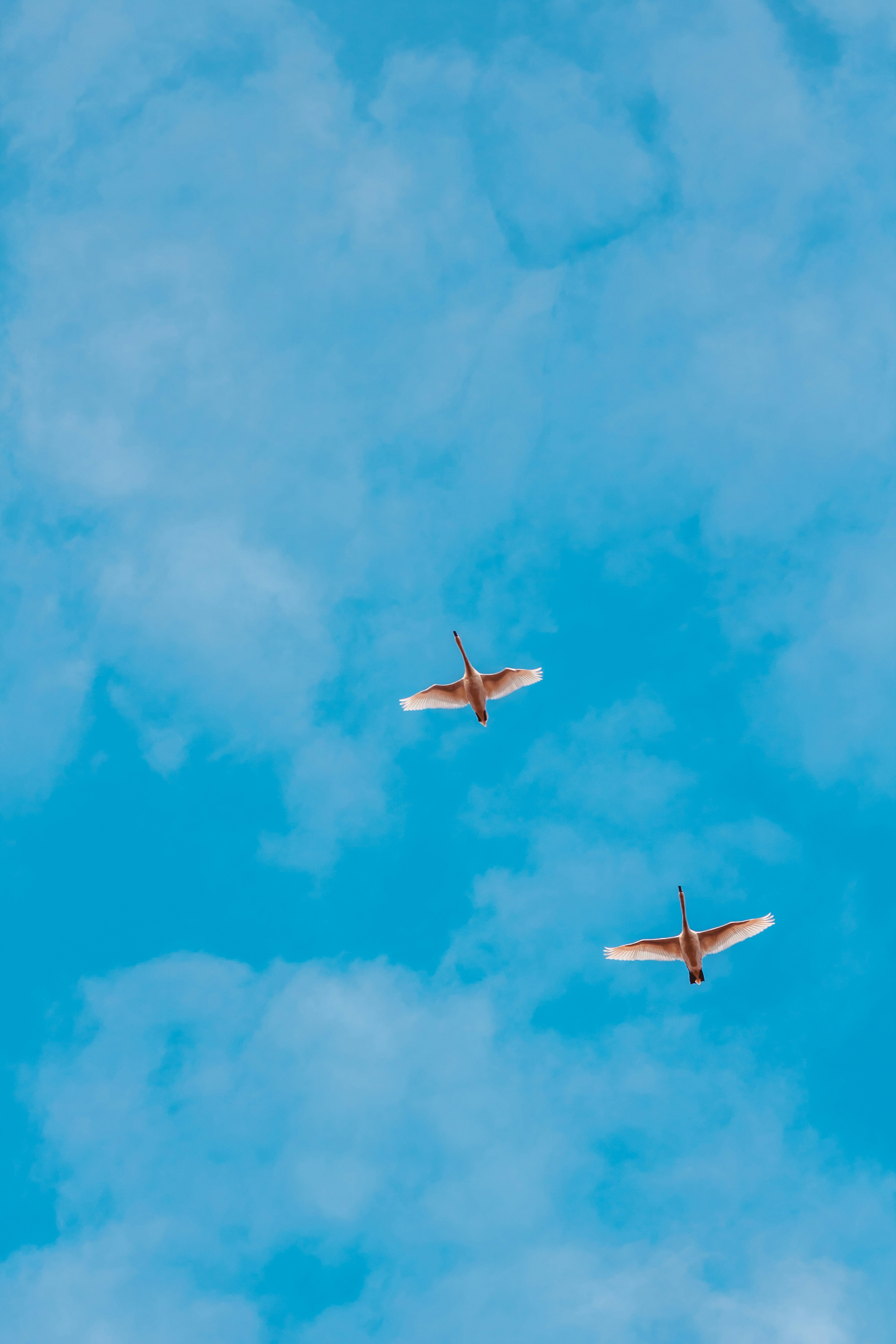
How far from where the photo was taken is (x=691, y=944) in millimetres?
69812

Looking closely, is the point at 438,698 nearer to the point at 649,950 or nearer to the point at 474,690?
the point at 474,690

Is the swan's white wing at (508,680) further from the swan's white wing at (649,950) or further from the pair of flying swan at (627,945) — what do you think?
the swan's white wing at (649,950)

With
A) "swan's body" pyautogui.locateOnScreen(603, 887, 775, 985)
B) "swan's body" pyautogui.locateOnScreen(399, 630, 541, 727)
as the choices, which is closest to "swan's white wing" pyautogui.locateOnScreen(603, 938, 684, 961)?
"swan's body" pyautogui.locateOnScreen(603, 887, 775, 985)

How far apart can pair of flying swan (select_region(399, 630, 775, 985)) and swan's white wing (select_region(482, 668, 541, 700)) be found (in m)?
0.03

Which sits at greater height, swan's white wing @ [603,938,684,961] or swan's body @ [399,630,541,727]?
swan's body @ [399,630,541,727]

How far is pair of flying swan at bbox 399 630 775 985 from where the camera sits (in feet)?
229

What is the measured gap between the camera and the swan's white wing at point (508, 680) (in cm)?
7281

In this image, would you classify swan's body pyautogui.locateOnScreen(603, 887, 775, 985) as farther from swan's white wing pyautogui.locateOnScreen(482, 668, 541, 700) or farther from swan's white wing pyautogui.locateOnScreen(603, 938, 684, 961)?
swan's white wing pyautogui.locateOnScreen(482, 668, 541, 700)

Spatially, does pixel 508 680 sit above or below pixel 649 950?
above

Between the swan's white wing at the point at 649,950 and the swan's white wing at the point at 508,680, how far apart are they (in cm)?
1694

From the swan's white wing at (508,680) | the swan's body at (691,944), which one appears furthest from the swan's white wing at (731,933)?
the swan's white wing at (508,680)

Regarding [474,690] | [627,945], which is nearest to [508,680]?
[474,690]

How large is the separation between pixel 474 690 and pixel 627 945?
18028mm

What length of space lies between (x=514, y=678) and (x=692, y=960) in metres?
20.3
